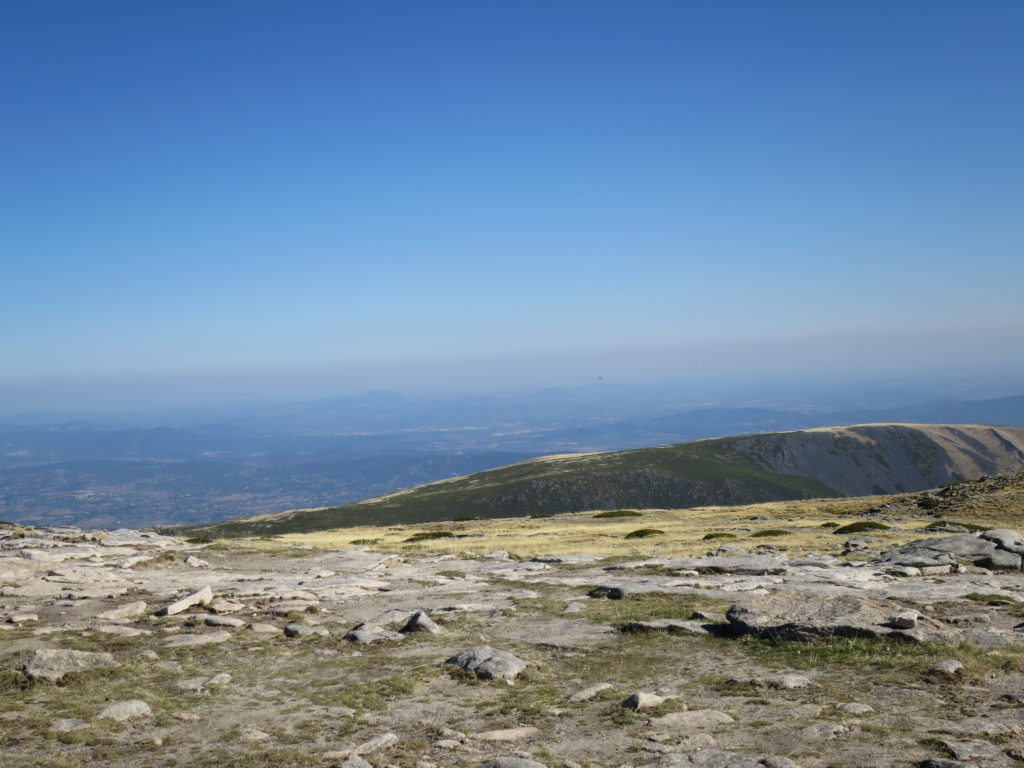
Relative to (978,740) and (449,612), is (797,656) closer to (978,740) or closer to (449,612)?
(978,740)

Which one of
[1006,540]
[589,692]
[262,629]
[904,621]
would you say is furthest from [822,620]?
[1006,540]

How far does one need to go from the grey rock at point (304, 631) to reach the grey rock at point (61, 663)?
5054 millimetres

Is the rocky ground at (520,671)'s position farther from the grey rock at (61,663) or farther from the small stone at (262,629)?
the small stone at (262,629)

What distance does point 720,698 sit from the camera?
1527cm

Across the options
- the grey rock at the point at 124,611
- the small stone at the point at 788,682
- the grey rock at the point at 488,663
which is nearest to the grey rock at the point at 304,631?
the grey rock at the point at 488,663

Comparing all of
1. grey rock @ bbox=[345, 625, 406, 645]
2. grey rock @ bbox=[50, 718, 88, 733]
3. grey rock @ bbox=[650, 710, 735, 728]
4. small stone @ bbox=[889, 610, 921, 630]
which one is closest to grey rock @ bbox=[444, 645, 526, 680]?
grey rock @ bbox=[345, 625, 406, 645]

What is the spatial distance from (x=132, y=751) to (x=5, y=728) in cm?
317

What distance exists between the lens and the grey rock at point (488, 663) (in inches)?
675

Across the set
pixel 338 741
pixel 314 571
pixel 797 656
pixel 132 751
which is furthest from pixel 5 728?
pixel 314 571

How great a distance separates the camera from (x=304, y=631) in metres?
22.0

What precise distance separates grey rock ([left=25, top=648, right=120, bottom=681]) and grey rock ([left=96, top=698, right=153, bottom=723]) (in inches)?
A: 121

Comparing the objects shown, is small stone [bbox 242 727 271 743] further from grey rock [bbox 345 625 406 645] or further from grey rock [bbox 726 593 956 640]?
grey rock [bbox 726 593 956 640]

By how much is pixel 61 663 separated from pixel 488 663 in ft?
35.9

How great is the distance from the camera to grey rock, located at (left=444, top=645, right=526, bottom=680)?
1714 centimetres
